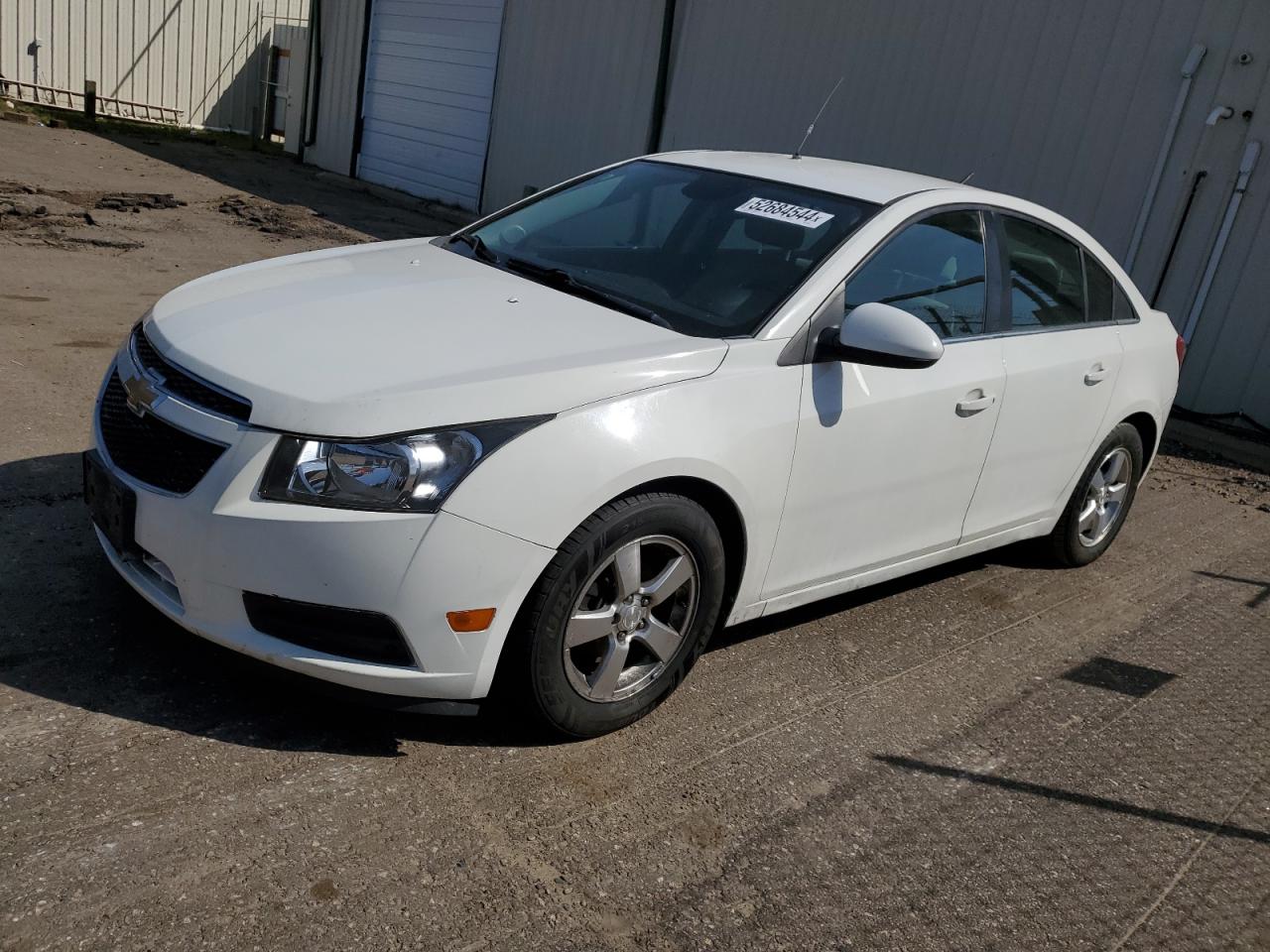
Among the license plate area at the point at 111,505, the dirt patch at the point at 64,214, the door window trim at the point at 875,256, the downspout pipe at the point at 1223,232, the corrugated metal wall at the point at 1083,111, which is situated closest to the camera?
the license plate area at the point at 111,505

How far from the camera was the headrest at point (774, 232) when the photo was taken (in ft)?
13.0

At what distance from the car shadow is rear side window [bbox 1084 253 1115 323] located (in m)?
3.19

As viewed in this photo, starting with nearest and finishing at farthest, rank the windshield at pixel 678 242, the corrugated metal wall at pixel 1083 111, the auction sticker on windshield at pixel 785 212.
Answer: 1. the windshield at pixel 678 242
2. the auction sticker on windshield at pixel 785 212
3. the corrugated metal wall at pixel 1083 111

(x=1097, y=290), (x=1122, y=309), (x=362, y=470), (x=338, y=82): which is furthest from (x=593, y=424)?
(x=338, y=82)

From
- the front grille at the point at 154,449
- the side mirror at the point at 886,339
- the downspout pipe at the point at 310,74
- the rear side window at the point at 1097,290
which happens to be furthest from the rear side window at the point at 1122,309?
the downspout pipe at the point at 310,74

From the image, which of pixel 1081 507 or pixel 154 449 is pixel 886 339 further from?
pixel 1081 507

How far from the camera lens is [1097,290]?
5.10 metres

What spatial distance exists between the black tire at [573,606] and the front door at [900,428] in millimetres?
371

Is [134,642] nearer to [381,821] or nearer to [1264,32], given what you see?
[381,821]

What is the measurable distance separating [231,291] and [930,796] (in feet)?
8.77

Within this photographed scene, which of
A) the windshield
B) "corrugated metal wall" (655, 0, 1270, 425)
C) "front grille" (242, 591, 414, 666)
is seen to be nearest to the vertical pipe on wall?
"corrugated metal wall" (655, 0, 1270, 425)

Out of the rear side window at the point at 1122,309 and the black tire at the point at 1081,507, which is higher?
the rear side window at the point at 1122,309

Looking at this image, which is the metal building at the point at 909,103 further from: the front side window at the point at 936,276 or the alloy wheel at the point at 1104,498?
the front side window at the point at 936,276

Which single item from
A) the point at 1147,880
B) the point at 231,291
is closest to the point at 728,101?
the point at 231,291
